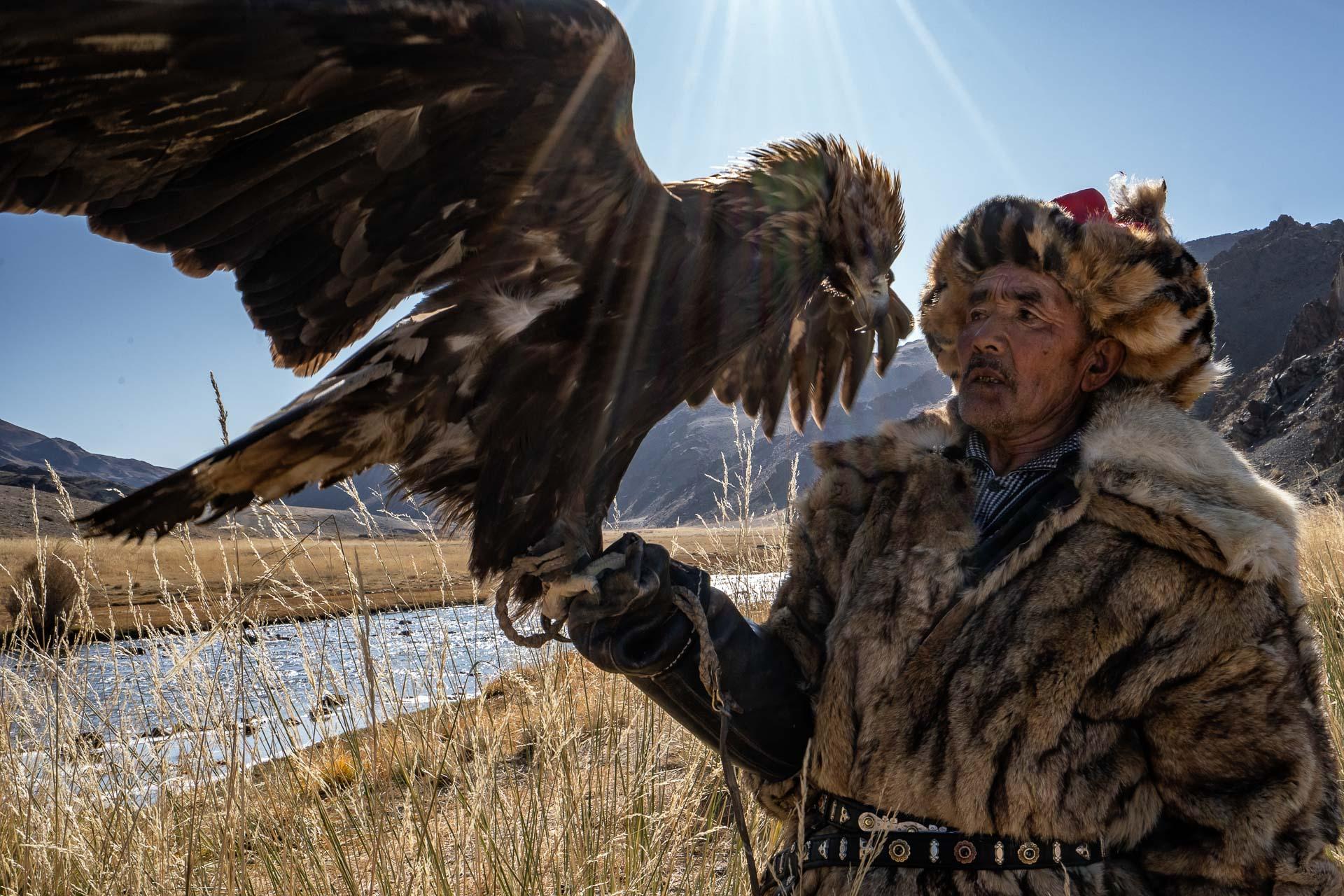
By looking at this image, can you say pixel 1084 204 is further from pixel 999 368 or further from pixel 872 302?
pixel 872 302

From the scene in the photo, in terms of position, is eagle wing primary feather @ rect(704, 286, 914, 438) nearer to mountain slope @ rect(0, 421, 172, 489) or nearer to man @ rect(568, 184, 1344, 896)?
man @ rect(568, 184, 1344, 896)

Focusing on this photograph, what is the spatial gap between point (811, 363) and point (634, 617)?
1.38 meters

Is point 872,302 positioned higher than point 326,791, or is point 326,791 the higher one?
point 872,302

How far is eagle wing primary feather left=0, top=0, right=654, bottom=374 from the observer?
1.31 meters

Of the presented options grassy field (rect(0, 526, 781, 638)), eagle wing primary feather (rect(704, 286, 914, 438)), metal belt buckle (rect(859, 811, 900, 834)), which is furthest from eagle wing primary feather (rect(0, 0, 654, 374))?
metal belt buckle (rect(859, 811, 900, 834))

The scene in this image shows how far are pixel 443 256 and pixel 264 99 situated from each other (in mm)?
411

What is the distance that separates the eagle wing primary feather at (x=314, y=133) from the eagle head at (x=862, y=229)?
2.22 ft

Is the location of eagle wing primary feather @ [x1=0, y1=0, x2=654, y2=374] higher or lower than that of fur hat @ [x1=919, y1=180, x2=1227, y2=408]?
higher

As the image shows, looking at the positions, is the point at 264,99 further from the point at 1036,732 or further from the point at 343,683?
the point at 1036,732

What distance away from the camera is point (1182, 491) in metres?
1.24

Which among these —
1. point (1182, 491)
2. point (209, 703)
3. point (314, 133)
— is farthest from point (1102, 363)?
point (209, 703)

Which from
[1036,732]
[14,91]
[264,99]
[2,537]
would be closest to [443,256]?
[264,99]

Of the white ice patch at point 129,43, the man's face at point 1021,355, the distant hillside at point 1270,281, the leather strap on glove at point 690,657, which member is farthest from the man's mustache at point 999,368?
the distant hillside at point 1270,281

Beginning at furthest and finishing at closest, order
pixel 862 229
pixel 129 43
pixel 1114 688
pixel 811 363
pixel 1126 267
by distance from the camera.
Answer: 1. pixel 811 363
2. pixel 862 229
3. pixel 1126 267
4. pixel 129 43
5. pixel 1114 688
